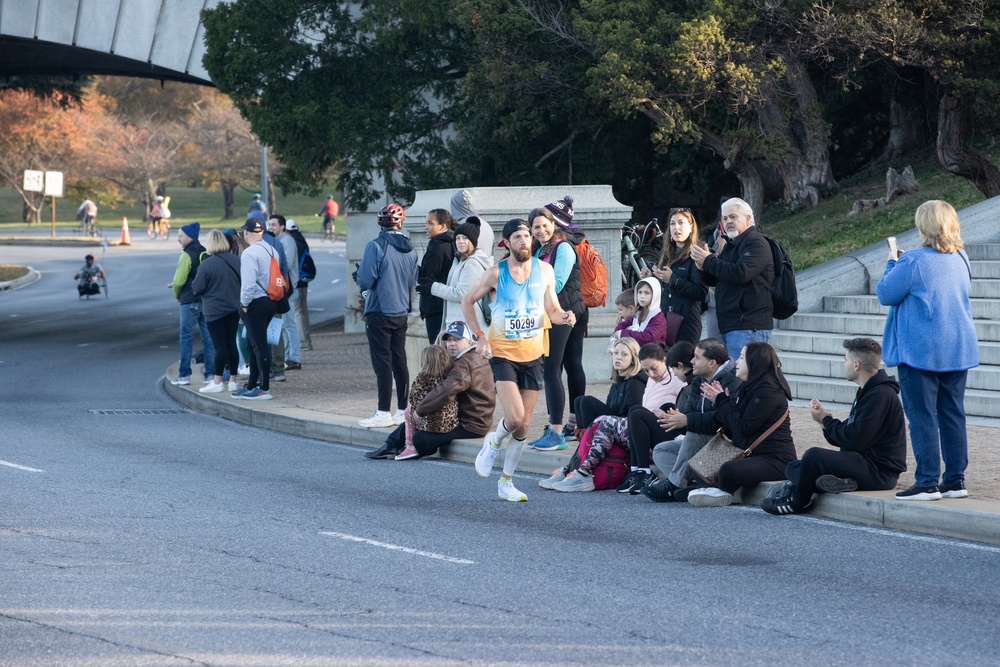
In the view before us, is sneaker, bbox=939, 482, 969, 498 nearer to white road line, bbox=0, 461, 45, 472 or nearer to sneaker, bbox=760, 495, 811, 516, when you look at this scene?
sneaker, bbox=760, 495, 811, 516

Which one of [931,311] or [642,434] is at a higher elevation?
[931,311]

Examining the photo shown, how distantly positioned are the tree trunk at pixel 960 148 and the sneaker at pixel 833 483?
1451 cm

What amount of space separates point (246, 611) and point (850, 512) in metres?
3.96

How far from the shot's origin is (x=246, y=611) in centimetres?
634

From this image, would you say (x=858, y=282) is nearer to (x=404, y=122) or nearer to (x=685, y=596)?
(x=685, y=596)

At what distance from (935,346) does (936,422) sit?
1.61 feet

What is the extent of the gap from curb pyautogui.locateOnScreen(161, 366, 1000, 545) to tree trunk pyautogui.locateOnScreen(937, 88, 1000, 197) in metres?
13.1

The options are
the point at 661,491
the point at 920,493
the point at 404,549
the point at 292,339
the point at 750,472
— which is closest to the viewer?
the point at 404,549

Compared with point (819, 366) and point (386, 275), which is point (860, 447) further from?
point (819, 366)

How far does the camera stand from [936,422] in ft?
28.0

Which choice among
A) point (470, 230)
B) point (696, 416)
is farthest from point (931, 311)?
point (470, 230)

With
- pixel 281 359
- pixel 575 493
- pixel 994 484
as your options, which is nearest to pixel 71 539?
pixel 575 493

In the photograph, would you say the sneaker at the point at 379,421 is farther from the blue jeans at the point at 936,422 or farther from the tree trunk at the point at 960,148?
the tree trunk at the point at 960,148

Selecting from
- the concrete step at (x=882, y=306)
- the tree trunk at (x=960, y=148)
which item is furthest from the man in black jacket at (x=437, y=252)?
the tree trunk at (x=960, y=148)
